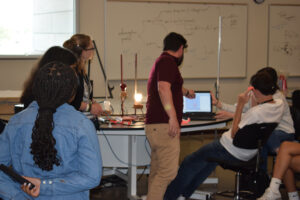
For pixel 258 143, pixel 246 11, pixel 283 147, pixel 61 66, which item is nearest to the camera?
pixel 61 66

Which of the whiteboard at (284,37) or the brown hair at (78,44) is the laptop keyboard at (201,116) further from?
the whiteboard at (284,37)

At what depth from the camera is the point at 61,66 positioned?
1.38 m

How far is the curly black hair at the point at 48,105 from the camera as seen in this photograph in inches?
52.4

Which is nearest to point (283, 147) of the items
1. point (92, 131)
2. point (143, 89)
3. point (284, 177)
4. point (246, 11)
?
point (284, 177)

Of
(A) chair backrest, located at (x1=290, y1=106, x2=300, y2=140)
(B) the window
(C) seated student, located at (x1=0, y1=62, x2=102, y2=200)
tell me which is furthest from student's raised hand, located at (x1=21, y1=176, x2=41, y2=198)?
(B) the window

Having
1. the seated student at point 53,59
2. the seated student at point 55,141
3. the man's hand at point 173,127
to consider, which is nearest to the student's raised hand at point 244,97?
the man's hand at point 173,127

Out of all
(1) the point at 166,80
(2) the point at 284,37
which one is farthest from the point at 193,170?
→ (2) the point at 284,37

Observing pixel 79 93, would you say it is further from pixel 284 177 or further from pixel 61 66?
pixel 284 177

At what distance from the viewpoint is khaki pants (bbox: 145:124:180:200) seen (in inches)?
111

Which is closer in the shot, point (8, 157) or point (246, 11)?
point (8, 157)

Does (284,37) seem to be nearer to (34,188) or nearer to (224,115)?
(224,115)

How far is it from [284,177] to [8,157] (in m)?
2.28

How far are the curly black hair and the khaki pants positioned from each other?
1488mm

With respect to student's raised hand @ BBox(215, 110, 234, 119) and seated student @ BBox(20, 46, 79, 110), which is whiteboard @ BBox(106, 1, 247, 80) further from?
seated student @ BBox(20, 46, 79, 110)
